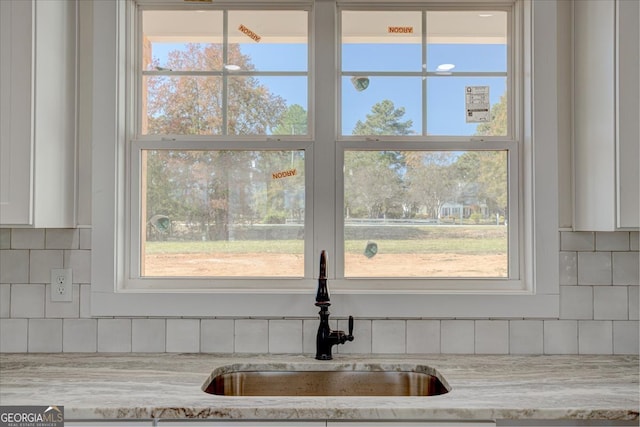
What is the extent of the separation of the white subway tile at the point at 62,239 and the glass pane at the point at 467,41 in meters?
1.57

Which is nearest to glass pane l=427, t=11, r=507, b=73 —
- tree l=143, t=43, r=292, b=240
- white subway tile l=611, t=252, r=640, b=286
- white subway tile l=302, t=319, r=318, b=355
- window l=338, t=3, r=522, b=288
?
window l=338, t=3, r=522, b=288

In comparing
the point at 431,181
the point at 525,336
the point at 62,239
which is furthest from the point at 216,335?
the point at 525,336

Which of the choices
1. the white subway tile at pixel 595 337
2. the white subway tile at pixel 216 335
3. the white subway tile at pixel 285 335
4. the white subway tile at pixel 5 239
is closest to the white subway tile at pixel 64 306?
the white subway tile at pixel 5 239

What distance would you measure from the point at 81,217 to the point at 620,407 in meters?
1.90

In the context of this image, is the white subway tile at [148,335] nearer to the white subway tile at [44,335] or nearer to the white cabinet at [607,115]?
the white subway tile at [44,335]

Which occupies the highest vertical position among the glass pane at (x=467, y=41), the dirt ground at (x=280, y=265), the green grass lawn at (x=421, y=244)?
the glass pane at (x=467, y=41)

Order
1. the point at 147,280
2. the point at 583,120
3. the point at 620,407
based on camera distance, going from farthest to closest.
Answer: the point at 147,280 < the point at 583,120 < the point at 620,407

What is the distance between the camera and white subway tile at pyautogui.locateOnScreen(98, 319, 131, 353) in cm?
179

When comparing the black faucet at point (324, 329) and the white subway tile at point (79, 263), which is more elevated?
the white subway tile at point (79, 263)

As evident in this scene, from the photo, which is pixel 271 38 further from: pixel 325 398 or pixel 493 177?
pixel 325 398

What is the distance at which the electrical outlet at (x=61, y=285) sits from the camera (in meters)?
1.80

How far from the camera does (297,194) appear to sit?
6.19ft

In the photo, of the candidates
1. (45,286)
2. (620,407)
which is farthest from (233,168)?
(620,407)

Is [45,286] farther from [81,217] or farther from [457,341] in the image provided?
[457,341]
